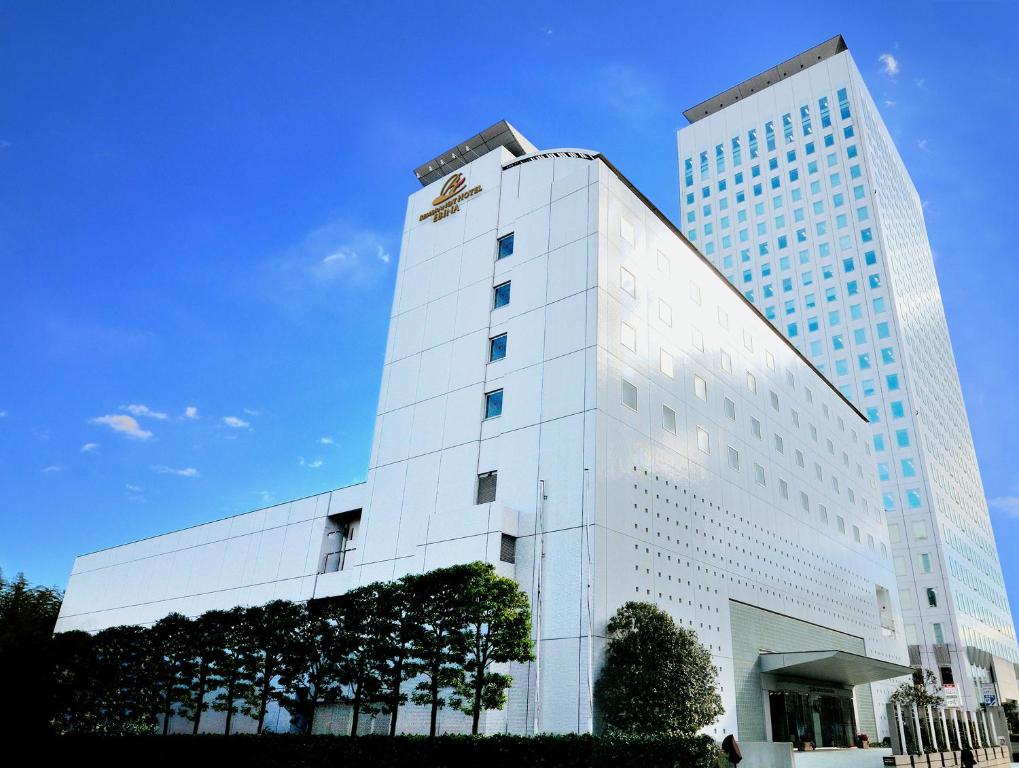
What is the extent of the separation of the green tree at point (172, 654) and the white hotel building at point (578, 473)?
198 inches

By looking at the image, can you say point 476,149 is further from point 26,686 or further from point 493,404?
point 26,686

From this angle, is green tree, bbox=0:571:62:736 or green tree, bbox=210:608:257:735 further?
green tree, bbox=0:571:62:736

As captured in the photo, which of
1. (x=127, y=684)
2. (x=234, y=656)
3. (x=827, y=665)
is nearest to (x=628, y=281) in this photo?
(x=827, y=665)

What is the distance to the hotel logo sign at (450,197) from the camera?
37875 millimetres

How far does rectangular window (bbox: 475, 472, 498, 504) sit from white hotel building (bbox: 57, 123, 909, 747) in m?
0.11

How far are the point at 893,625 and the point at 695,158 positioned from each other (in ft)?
203

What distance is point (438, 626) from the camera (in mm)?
22828

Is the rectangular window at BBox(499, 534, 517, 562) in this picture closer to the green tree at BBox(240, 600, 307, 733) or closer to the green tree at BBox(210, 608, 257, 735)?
the green tree at BBox(240, 600, 307, 733)

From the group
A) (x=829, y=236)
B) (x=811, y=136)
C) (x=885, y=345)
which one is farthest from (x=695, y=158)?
(x=885, y=345)

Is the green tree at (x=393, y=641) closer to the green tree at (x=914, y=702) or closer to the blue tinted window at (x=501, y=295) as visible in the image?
the blue tinted window at (x=501, y=295)

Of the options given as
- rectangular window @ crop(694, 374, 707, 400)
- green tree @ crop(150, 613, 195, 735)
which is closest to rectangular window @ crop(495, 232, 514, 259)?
rectangular window @ crop(694, 374, 707, 400)

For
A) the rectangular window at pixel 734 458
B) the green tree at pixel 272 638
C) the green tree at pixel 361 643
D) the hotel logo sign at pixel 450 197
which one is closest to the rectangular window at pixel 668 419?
the rectangular window at pixel 734 458

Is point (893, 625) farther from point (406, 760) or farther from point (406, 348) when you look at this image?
point (406, 760)

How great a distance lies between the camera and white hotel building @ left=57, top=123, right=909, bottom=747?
2625 cm
